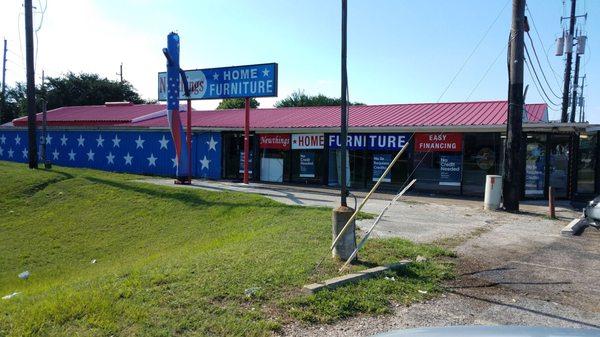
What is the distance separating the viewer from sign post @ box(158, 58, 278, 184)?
19031mm

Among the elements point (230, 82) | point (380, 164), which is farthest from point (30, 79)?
point (380, 164)

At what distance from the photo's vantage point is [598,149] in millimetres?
17828

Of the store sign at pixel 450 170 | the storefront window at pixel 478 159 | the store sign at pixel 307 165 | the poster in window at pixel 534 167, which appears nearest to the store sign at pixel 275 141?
the store sign at pixel 307 165

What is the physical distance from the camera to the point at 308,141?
70.4 feet

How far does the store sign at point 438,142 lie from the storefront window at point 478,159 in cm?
32

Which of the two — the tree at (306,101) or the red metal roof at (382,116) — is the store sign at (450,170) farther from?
the tree at (306,101)

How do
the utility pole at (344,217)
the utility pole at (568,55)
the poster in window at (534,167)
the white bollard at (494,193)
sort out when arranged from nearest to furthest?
the utility pole at (344,217) → the white bollard at (494,193) → the poster in window at (534,167) → the utility pole at (568,55)

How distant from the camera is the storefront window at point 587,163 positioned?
1781cm

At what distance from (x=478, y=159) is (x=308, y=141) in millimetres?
7021

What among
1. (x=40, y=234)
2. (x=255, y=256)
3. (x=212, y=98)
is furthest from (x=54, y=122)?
(x=255, y=256)

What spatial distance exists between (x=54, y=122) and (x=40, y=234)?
19.8 meters

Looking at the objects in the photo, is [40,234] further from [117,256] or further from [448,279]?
[448,279]

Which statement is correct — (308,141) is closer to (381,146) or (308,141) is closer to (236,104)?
(381,146)

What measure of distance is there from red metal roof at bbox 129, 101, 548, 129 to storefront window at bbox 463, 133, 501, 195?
0.67m
